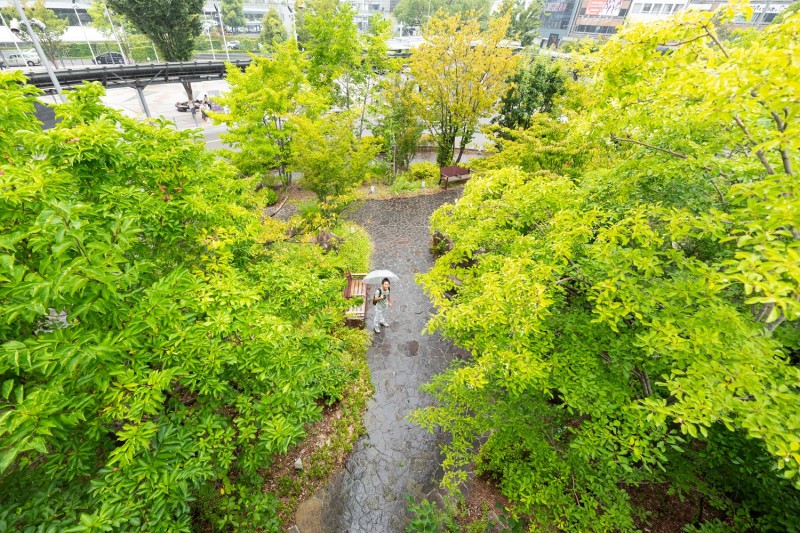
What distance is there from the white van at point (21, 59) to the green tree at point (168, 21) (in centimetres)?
1893

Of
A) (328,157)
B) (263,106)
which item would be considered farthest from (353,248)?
(263,106)

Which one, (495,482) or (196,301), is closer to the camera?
(196,301)

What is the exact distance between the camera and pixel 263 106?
15000mm

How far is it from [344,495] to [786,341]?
7.40m

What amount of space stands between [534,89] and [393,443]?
17.5 meters

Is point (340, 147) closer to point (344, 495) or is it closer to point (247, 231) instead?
point (247, 231)

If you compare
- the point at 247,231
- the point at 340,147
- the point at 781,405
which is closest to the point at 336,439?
the point at 247,231

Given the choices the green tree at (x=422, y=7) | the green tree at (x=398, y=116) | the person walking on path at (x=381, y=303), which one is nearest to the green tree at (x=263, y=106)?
the green tree at (x=398, y=116)

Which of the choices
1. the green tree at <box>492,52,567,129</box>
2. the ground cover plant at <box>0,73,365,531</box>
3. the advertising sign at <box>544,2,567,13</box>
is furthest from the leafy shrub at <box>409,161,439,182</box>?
the advertising sign at <box>544,2,567,13</box>

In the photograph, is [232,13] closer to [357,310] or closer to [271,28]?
[271,28]

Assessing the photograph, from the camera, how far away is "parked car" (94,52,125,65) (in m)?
40.2

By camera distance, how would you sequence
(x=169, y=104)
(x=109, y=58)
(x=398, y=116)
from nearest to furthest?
1. (x=398, y=116)
2. (x=169, y=104)
3. (x=109, y=58)

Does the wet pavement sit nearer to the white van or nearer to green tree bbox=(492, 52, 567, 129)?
green tree bbox=(492, 52, 567, 129)

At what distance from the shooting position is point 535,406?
5.32 metres
